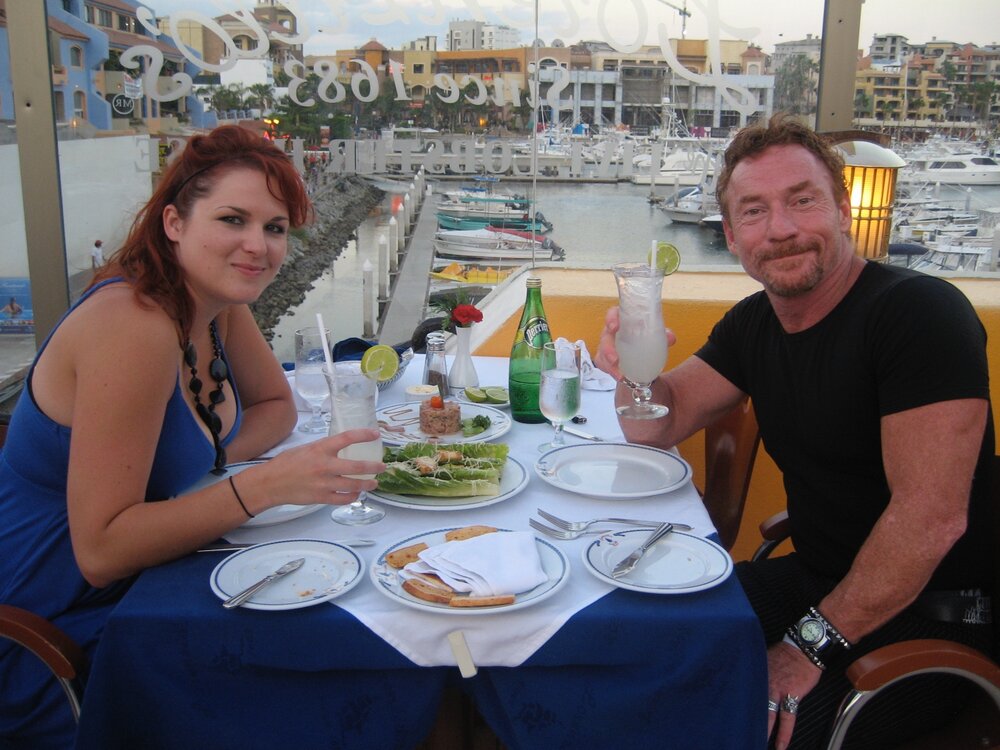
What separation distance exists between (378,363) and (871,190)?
2.37 meters

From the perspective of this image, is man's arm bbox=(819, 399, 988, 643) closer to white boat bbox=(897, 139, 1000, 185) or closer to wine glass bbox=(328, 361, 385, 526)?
wine glass bbox=(328, 361, 385, 526)

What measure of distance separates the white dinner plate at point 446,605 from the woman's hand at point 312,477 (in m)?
0.12

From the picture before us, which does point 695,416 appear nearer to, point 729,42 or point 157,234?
point 157,234

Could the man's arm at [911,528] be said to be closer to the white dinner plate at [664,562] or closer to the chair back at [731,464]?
the white dinner plate at [664,562]

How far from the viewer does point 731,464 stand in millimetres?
2174

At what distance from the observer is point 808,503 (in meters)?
1.78

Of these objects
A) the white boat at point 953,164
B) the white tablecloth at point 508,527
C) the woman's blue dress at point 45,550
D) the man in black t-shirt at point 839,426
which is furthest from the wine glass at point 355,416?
the white boat at point 953,164

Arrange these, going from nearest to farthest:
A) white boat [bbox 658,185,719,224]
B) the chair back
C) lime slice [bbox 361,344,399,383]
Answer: lime slice [bbox 361,344,399,383] → the chair back → white boat [bbox 658,185,719,224]

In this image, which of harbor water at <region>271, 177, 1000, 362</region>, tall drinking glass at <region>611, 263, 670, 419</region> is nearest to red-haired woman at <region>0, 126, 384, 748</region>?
tall drinking glass at <region>611, 263, 670, 419</region>

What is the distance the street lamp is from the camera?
10.2 ft

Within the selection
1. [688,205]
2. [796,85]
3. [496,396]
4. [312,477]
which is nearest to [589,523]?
[312,477]

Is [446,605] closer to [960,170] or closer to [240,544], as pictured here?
[240,544]

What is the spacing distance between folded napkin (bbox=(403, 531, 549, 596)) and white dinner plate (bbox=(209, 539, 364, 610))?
0.11 m

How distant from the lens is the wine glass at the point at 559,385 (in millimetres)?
1807
